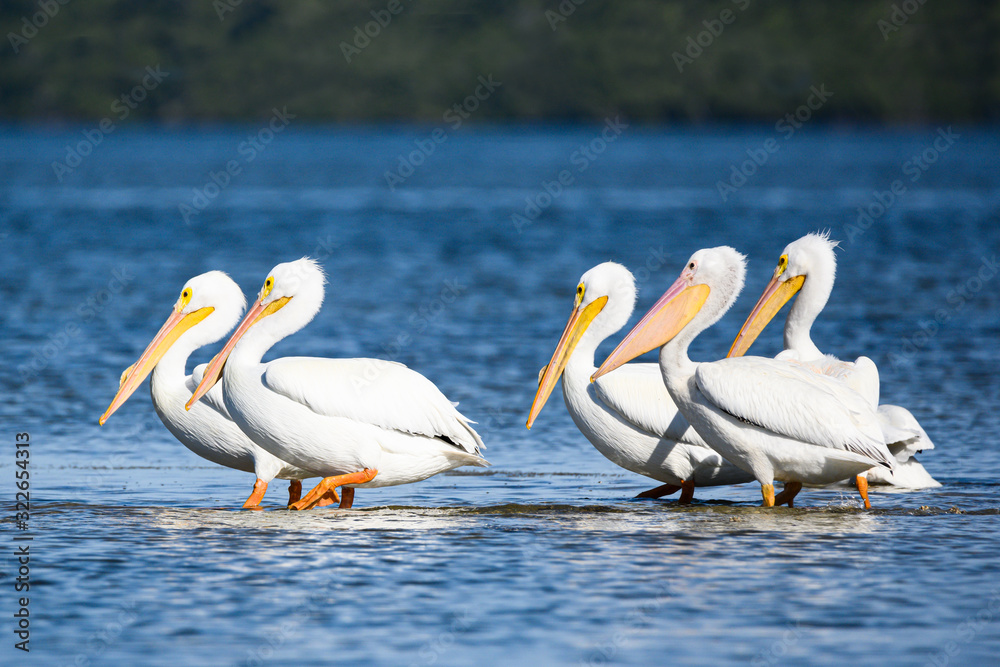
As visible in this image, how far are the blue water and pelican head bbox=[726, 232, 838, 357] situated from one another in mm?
925

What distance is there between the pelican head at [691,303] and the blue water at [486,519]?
0.80m

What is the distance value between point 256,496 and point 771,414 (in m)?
2.48

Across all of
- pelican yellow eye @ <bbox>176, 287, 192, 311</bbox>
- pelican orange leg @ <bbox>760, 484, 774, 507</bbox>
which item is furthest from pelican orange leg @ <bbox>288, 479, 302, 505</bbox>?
pelican orange leg @ <bbox>760, 484, 774, 507</bbox>

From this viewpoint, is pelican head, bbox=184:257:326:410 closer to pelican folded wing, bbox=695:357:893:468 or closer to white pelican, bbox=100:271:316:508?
white pelican, bbox=100:271:316:508

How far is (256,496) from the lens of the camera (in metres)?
7.24

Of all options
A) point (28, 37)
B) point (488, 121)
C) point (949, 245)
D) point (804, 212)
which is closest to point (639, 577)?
point (949, 245)

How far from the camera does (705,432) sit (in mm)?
6977

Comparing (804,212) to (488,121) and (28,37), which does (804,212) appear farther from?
(488,121)

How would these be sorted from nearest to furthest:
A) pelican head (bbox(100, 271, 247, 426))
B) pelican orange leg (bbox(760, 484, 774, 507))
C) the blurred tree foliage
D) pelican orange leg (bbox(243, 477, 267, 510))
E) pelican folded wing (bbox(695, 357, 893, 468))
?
pelican folded wing (bbox(695, 357, 893, 468)) < pelican orange leg (bbox(760, 484, 774, 507)) < pelican orange leg (bbox(243, 477, 267, 510)) < pelican head (bbox(100, 271, 247, 426)) < the blurred tree foliage

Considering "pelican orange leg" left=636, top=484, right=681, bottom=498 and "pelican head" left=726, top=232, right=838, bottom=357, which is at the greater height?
"pelican head" left=726, top=232, right=838, bottom=357

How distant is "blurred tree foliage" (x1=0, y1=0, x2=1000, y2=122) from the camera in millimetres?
99062

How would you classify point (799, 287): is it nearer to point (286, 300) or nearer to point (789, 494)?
point (789, 494)

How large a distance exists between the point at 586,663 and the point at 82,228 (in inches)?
991

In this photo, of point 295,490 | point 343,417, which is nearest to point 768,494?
point 343,417
